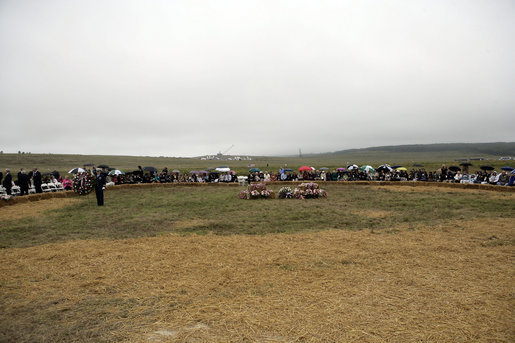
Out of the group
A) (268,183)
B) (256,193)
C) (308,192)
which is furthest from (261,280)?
(268,183)

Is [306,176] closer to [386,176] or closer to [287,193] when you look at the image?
[386,176]

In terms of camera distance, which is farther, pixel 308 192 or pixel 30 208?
pixel 308 192

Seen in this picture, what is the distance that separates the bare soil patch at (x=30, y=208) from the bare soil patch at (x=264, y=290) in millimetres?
6486

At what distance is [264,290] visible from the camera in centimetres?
524

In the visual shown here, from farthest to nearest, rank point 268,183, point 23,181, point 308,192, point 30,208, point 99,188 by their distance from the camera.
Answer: point 268,183 → point 23,181 → point 308,192 → point 99,188 → point 30,208

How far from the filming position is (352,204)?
15.1m

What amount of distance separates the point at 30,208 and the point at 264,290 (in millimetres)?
15178

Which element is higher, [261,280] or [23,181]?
[23,181]

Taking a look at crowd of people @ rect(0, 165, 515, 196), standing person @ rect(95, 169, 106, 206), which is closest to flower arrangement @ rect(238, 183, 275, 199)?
standing person @ rect(95, 169, 106, 206)

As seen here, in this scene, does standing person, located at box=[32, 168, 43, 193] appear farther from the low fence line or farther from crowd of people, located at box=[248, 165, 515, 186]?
crowd of people, located at box=[248, 165, 515, 186]

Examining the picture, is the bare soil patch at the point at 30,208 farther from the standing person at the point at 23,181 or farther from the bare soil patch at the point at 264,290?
the bare soil patch at the point at 264,290

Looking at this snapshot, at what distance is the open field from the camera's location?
13.1 feet

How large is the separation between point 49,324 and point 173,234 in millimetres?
5110

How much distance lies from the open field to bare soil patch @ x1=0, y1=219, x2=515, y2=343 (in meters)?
0.03
